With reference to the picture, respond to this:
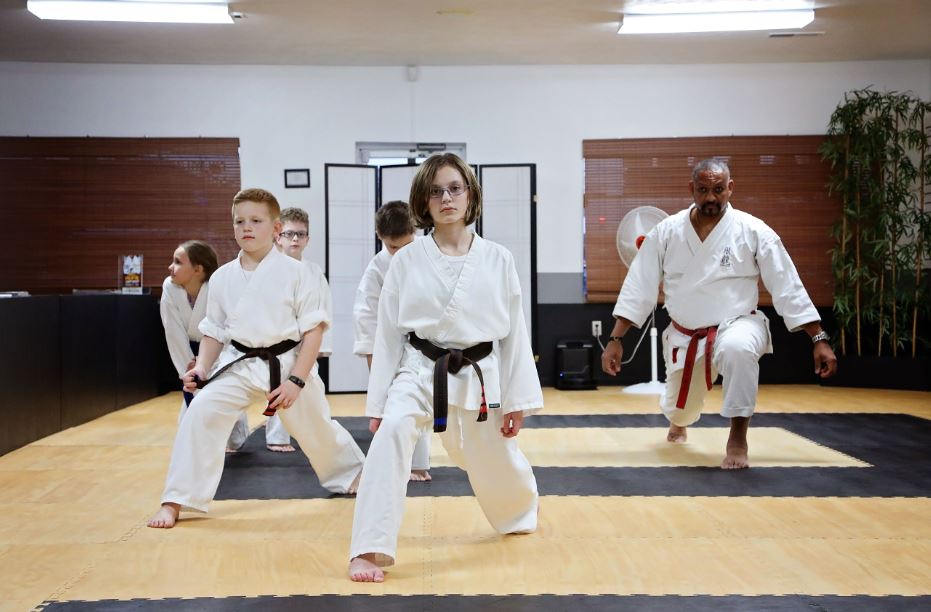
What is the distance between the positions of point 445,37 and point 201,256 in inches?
119

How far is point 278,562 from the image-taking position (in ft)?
7.75

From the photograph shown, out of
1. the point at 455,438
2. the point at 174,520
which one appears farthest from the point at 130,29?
the point at 455,438

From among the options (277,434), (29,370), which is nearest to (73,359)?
(29,370)

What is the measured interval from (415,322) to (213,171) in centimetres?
522

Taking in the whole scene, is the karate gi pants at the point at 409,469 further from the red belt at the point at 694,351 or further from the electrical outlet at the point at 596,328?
the electrical outlet at the point at 596,328

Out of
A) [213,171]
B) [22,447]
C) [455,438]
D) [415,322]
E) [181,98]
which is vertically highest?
[181,98]

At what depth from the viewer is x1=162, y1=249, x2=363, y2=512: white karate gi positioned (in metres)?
2.84

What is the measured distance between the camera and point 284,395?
9.27 ft

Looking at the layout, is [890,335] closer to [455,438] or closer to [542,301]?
[542,301]

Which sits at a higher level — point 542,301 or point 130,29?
point 130,29

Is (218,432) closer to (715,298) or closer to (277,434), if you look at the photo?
(277,434)

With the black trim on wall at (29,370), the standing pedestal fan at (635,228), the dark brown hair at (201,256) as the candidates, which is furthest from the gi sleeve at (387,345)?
the standing pedestal fan at (635,228)

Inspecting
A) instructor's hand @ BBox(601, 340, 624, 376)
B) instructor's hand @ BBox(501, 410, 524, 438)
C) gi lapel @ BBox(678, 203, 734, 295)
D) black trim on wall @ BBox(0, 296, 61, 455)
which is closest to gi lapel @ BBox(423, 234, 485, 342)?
instructor's hand @ BBox(501, 410, 524, 438)

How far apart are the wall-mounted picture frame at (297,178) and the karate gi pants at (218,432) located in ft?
14.0
